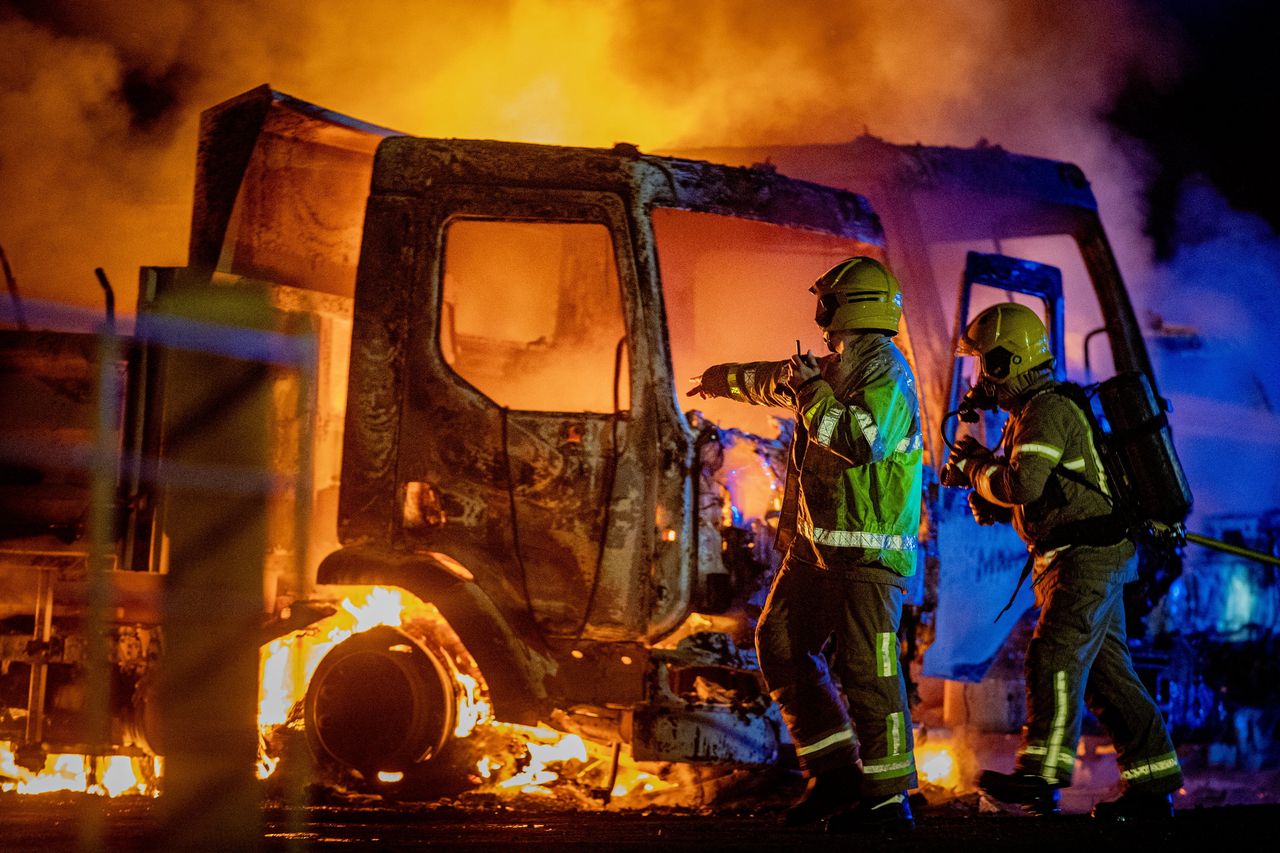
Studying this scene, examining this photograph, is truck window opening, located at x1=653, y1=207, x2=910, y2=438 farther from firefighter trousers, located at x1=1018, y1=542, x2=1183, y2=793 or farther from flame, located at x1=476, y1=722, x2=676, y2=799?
flame, located at x1=476, y1=722, x2=676, y2=799

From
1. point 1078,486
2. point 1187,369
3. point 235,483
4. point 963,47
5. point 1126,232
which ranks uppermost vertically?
point 963,47

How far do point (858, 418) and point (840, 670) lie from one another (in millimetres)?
804

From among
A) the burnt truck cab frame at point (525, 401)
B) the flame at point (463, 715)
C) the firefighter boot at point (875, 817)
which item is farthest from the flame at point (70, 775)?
the firefighter boot at point (875, 817)

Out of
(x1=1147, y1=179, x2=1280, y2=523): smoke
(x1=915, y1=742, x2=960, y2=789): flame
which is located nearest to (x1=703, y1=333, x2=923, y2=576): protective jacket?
(x1=915, y1=742, x2=960, y2=789): flame

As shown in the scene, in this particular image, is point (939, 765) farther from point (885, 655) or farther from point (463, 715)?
point (463, 715)

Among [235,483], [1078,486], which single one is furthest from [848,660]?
[235,483]

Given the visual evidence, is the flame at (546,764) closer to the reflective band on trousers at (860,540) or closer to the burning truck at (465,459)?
the burning truck at (465,459)

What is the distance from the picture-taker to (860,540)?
3.76 metres

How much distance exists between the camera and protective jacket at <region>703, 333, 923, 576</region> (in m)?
3.70

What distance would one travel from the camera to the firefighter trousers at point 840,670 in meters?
3.68

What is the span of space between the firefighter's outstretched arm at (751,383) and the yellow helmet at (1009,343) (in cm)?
89

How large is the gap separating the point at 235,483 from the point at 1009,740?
190 inches

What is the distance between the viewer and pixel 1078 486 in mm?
4199

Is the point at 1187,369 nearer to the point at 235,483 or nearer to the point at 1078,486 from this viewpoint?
the point at 1078,486
